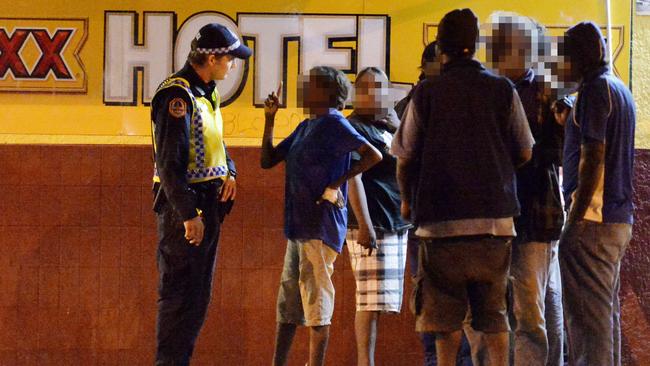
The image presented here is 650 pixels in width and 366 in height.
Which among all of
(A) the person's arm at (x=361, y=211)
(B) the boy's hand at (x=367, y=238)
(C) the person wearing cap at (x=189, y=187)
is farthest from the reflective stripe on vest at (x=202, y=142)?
(B) the boy's hand at (x=367, y=238)

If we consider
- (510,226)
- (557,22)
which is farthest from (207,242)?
(557,22)

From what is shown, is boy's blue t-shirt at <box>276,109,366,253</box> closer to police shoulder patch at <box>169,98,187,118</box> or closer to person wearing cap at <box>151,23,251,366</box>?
person wearing cap at <box>151,23,251,366</box>

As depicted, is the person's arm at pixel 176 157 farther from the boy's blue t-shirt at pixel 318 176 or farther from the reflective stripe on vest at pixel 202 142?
the boy's blue t-shirt at pixel 318 176

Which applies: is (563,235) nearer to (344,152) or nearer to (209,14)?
(344,152)

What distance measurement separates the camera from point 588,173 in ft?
17.1

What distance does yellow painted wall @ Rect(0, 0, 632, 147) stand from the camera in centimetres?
720

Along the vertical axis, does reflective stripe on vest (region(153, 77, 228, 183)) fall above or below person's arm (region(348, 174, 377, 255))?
above

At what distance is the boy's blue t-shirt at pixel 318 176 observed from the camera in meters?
5.86

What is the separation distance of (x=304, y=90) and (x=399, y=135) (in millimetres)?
1290

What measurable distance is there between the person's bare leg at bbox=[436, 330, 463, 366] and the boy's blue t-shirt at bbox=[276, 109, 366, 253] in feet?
3.93

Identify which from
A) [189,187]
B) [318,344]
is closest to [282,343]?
[318,344]

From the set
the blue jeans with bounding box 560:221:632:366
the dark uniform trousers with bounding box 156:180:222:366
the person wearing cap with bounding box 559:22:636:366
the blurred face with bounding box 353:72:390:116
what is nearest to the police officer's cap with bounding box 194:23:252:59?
the dark uniform trousers with bounding box 156:180:222:366

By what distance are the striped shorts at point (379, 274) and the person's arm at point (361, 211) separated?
0.12 metres

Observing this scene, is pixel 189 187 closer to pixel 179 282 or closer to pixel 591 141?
pixel 179 282
